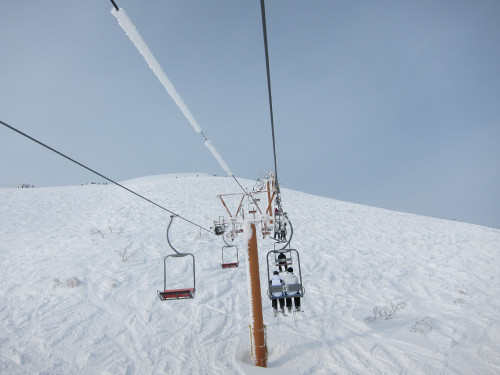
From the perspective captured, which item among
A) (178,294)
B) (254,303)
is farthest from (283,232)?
(178,294)

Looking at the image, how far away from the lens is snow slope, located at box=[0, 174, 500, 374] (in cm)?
833

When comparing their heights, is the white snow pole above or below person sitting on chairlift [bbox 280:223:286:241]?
below

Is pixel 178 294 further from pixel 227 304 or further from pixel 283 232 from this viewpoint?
pixel 227 304

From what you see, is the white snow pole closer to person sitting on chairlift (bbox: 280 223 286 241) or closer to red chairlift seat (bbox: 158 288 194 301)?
person sitting on chairlift (bbox: 280 223 286 241)

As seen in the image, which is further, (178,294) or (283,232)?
(283,232)

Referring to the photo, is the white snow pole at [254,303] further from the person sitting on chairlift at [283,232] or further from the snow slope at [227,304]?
the person sitting on chairlift at [283,232]

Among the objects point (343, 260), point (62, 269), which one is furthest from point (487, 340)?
point (62, 269)

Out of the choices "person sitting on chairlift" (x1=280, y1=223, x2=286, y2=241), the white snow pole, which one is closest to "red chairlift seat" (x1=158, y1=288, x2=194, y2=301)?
the white snow pole

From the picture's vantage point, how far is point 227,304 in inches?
458

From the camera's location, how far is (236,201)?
98.5ft

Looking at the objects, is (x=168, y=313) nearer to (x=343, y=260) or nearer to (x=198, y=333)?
(x=198, y=333)

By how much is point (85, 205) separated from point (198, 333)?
21.8 metres

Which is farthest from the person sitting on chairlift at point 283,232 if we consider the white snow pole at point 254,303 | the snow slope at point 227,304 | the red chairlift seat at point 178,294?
the red chairlift seat at point 178,294

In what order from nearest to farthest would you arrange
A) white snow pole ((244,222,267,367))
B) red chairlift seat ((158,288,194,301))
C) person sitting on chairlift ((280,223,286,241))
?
red chairlift seat ((158,288,194,301))
white snow pole ((244,222,267,367))
person sitting on chairlift ((280,223,286,241))
